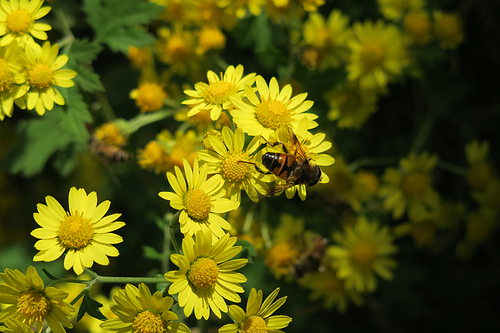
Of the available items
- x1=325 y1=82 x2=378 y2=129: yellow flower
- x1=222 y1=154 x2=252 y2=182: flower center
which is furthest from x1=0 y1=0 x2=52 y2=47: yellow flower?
x1=325 y1=82 x2=378 y2=129: yellow flower

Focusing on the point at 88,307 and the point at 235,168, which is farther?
the point at 235,168

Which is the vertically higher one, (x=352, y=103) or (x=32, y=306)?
(x=352, y=103)

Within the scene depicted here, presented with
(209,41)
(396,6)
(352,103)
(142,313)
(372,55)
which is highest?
(396,6)

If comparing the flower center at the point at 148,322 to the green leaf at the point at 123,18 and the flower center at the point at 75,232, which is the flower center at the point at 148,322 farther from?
the green leaf at the point at 123,18

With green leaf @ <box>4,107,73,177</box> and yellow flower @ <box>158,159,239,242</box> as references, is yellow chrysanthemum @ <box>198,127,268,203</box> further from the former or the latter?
green leaf @ <box>4,107,73,177</box>

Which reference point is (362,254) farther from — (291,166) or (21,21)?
(21,21)

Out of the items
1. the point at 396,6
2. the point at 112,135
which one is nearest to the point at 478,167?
the point at 396,6
